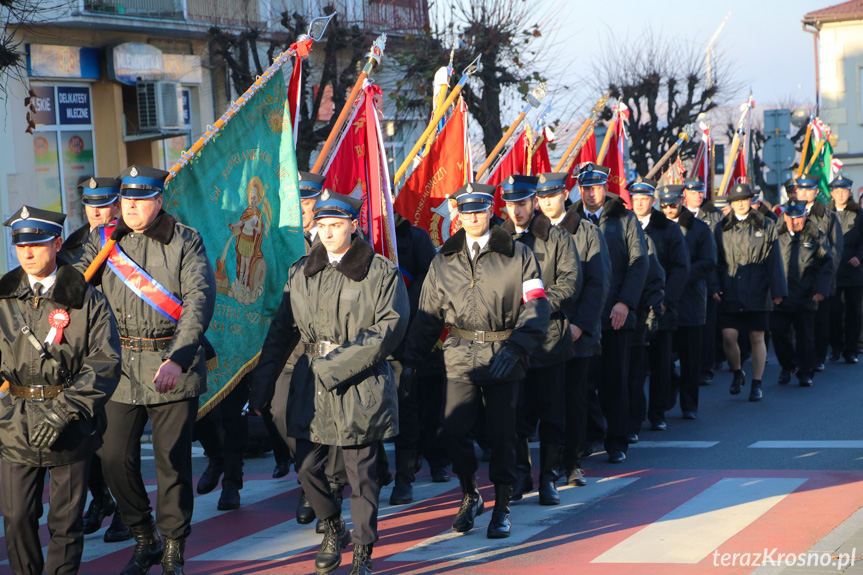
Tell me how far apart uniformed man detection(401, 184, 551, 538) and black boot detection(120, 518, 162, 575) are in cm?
156

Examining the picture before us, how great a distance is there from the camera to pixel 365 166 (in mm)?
8562

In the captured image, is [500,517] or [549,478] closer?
[500,517]

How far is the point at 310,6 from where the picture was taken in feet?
73.6

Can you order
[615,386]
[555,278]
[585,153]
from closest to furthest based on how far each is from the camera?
1. [555,278]
2. [615,386]
3. [585,153]

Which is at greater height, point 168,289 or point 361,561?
point 168,289

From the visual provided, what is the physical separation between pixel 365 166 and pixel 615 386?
2.52m

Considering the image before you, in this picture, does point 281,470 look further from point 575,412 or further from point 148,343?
point 148,343

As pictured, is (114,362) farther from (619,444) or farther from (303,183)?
(619,444)

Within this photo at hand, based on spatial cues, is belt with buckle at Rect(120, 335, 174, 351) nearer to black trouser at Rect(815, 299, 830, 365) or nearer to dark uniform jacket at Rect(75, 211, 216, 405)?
dark uniform jacket at Rect(75, 211, 216, 405)

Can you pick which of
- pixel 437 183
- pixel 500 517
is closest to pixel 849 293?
pixel 437 183

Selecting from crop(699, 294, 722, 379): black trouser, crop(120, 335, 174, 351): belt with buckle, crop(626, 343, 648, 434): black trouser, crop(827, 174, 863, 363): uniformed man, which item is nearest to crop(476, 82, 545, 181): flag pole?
crop(626, 343, 648, 434): black trouser

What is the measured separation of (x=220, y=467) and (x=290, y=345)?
79.7 inches

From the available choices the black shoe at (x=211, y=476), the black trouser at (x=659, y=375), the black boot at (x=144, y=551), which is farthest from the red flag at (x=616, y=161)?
the black boot at (x=144, y=551)

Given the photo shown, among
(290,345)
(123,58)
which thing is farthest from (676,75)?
(290,345)
